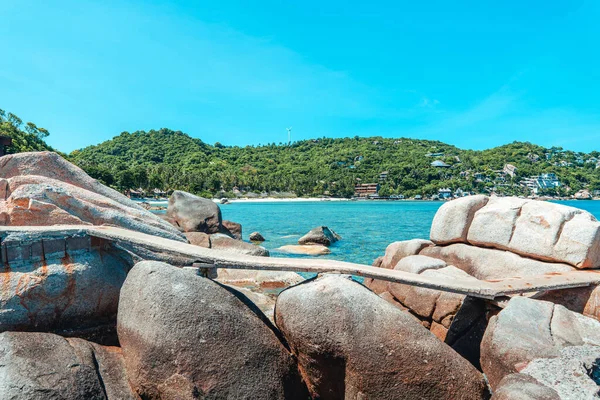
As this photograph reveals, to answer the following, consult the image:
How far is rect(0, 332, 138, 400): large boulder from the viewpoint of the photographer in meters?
4.54

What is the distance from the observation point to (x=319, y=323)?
18.2 feet

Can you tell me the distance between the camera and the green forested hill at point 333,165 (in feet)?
437

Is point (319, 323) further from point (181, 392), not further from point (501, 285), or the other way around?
point (501, 285)

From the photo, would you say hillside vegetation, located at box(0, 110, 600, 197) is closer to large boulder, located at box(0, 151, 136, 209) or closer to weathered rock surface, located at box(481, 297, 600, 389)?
large boulder, located at box(0, 151, 136, 209)

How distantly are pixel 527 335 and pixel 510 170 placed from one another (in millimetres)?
152316

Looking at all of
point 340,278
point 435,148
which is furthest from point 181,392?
point 435,148

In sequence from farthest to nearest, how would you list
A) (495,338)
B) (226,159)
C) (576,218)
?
(226,159)
(576,218)
(495,338)

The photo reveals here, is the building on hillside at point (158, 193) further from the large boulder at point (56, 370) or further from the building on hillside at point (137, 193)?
the large boulder at point (56, 370)

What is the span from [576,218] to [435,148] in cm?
17972

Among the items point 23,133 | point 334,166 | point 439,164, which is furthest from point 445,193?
point 23,133

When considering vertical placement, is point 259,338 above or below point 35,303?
below

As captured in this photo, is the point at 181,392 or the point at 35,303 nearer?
the point at 181,392

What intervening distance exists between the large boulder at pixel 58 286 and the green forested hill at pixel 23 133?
63953 mm

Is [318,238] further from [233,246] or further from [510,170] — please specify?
[510,170]
